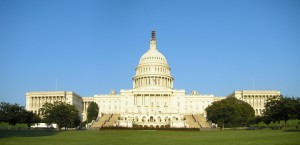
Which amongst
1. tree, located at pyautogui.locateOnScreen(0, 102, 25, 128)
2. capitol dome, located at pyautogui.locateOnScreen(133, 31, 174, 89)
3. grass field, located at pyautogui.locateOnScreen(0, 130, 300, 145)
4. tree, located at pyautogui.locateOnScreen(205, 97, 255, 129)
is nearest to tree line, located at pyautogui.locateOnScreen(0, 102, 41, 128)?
tree, located at pyautogui.locateOnScreen(0, 102, 25, 128)

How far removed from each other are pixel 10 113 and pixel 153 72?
91.1 metres

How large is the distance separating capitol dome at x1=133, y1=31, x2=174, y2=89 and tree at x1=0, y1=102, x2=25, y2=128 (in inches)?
3197

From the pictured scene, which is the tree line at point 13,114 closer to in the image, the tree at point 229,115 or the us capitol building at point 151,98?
the us capitol building at point 151,98

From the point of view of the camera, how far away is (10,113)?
10594 centimetres

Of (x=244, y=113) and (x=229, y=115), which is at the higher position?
(x=244, y=113)

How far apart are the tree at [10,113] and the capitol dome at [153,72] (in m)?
81.2

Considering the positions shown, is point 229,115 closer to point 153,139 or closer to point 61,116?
point 61,116

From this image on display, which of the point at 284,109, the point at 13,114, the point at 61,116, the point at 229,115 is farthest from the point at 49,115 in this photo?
the point at 284,109

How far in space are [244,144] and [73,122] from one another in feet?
248

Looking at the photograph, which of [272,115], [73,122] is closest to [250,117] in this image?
[272,115]

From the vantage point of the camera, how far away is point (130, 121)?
418ft

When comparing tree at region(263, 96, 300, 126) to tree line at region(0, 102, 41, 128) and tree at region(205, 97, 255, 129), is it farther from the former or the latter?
tree line at region(0, 102, 41, 128)

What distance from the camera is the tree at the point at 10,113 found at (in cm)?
10456

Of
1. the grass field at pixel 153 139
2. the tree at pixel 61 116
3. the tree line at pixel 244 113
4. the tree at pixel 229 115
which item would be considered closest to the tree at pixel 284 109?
the tree line at pixel 244 113
